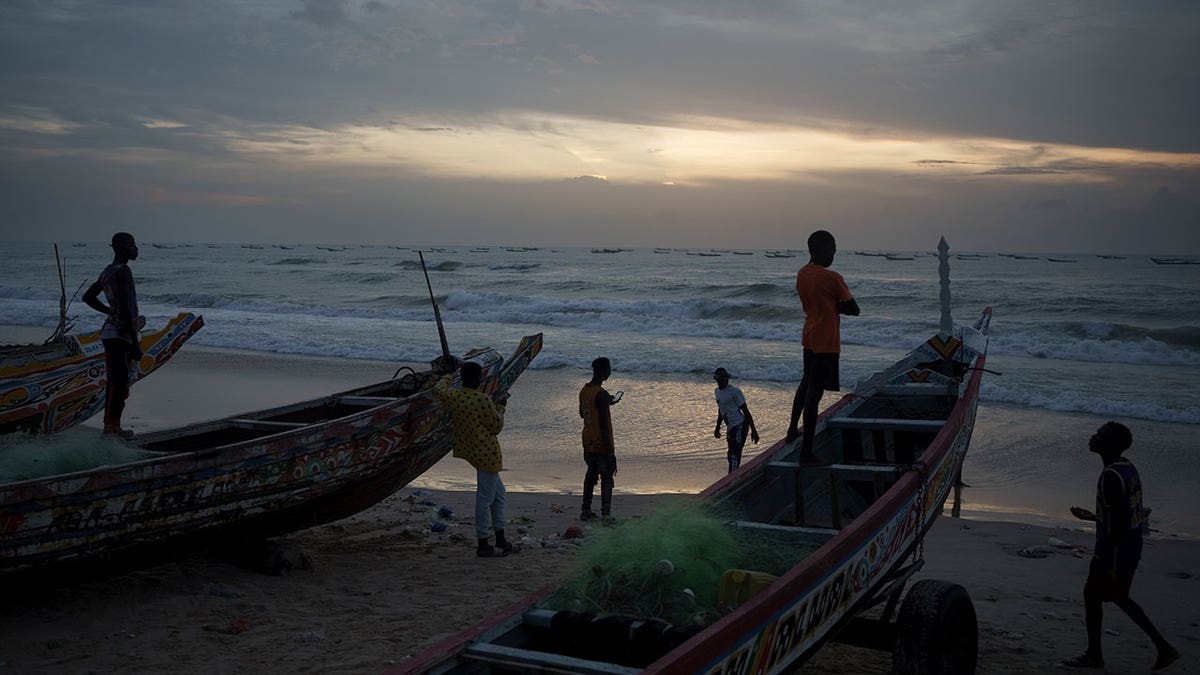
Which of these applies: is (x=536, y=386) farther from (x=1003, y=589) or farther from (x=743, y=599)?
(x=743, y=599)

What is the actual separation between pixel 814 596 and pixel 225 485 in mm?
4172

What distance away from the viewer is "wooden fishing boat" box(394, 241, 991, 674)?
3.46m

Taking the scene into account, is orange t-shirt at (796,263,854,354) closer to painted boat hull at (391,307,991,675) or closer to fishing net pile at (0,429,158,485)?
painted boat hull at (391,307,991,675)

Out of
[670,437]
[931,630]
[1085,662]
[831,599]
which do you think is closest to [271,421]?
[831,599]

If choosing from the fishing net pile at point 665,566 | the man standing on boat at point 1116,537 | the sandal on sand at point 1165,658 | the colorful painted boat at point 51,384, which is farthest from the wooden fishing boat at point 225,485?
the sandal on sand at point 1165,658

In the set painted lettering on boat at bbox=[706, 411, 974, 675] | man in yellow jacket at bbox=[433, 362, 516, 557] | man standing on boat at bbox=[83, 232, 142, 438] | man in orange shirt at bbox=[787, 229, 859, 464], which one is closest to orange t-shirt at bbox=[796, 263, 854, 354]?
man in orange shirt at bbox=[787, 229, 859, 464]

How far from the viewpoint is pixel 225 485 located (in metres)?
6.23

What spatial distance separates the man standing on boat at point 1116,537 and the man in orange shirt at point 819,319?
1.55 metres

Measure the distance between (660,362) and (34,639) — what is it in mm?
16253

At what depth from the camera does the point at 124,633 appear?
18.7ft

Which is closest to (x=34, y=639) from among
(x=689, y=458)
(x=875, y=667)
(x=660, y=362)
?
(x=875, y=667)

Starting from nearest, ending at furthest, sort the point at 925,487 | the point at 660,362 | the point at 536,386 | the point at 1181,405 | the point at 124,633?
1. the point at 925,487
2. the point at 124,633
3. the point at 1181,405
4. the point at 536,386
5. the point at 660,362

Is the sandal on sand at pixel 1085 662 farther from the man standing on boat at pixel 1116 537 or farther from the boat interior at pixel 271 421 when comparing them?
the boat interior at pixel 271 421

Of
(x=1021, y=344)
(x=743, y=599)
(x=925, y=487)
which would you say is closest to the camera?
(x=743, y=599)
